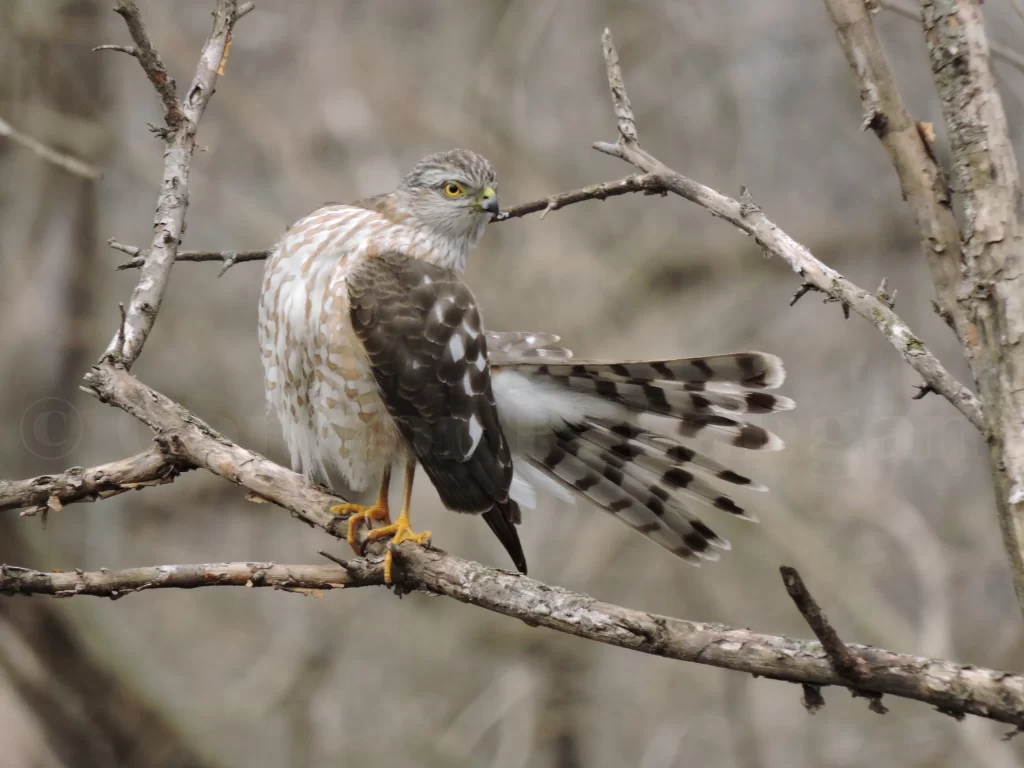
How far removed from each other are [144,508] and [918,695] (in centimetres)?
528

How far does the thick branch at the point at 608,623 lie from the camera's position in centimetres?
174

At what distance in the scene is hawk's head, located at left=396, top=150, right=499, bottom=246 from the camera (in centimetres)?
336

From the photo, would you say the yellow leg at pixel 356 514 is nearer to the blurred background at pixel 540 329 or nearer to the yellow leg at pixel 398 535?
the yellow leg at pixel 398 535

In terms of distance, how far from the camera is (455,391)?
3043 millimetres

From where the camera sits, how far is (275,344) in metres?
3.12

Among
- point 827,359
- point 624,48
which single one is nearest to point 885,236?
point 827,359

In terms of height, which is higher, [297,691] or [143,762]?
[297,691]

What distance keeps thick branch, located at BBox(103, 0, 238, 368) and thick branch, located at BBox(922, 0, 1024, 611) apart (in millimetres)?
1804

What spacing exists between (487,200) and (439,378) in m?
0.70

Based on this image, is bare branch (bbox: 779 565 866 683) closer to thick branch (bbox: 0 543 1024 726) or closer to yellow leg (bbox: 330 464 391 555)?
thick branch (bbox: 0 543 1024 726)

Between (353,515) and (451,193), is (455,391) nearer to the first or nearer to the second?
(353,515)

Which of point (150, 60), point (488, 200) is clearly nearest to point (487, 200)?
point (488, 200)

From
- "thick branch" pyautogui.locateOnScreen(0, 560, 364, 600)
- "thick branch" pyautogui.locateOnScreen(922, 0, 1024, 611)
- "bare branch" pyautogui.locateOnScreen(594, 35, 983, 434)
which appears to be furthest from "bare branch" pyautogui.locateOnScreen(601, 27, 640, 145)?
"thick branch" pyautogui.locateOnScreen(0, 560, 364, 600)

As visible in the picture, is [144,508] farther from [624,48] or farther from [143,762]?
[624,48]
